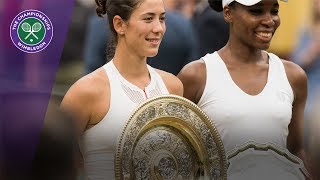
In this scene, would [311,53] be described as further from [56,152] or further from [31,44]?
[56,152]

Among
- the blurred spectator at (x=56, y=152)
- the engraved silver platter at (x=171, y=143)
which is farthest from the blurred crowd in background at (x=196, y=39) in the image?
the blurred spectator at (x=56, y=152)

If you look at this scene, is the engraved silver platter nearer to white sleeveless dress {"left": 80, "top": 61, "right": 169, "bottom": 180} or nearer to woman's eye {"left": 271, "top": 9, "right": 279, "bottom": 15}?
white sleeveless dress {"left": 80, "top": 61, "right": 169, "bottom": 180}

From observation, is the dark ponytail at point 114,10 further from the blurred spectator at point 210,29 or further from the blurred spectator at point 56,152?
the blurred spectator at point 56,152

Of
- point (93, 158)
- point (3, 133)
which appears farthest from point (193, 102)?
point (3, 133)

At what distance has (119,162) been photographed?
4.42 ft

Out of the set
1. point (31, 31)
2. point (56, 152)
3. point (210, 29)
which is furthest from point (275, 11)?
point (56, 152)

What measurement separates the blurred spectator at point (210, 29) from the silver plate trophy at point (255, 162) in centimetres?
22

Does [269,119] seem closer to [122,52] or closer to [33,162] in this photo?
[122,52]

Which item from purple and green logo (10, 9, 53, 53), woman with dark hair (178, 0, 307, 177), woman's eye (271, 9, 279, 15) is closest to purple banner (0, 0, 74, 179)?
purple and green logo (10, 9, 53, 53)

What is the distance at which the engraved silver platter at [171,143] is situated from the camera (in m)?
1.38

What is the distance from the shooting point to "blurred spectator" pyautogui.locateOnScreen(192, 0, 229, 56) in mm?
1639

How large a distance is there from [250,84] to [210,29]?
0.15m

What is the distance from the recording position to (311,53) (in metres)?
1.60

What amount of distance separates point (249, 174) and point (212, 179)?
82 millimetres
